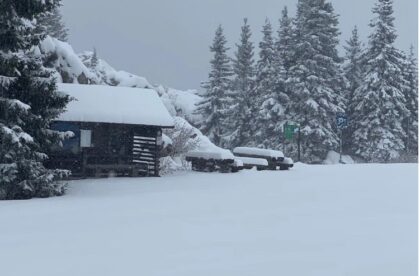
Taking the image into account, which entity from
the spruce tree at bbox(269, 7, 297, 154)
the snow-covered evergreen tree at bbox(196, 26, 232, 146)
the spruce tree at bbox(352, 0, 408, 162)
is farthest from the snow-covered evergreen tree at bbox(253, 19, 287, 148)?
the spruce tree at bbox(352, 0, 408, 162)

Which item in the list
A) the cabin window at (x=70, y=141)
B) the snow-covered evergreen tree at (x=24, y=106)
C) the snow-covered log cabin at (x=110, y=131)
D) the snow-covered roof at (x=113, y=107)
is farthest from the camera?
the cabin window at (x=70, y=141)

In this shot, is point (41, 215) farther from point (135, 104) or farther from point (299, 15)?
point (299, 15)

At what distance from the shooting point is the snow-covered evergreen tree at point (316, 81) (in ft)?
146

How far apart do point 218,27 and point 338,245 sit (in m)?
48.0

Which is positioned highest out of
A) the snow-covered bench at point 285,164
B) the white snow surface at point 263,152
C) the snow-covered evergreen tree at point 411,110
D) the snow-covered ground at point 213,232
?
the snow-covered evergreen tree at point 411,110

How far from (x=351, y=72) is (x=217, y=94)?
40.7 ft

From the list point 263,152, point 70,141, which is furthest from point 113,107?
point 263,152

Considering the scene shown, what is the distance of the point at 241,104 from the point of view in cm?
5100

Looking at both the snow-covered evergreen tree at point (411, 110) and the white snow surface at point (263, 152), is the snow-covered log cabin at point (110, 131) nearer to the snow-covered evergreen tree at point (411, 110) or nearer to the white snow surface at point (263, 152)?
the white snow surface at point (263, 152)

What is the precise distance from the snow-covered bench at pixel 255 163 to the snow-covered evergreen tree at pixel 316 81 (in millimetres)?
16956

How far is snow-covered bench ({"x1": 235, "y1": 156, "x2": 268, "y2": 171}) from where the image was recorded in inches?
1040

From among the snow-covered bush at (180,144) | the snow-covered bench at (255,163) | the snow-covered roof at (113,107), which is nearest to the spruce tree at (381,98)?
the snow-covered bench at (255,163)

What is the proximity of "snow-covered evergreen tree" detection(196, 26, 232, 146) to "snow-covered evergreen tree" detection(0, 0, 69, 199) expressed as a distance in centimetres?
3584

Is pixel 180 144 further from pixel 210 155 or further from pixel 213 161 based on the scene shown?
Answer: pixel 213 161
